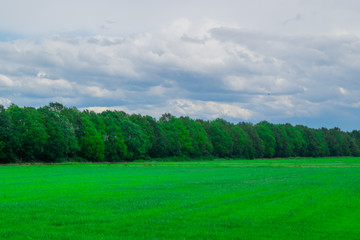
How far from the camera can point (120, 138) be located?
122688 mm

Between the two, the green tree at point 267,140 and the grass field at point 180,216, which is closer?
the grass field at point 180,216

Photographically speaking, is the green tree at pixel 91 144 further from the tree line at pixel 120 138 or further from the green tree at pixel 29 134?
the green tree at pixel 29 134

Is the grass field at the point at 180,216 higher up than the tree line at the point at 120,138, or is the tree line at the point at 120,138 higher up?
the tree line at the point at 120,138

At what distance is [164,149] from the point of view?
455ft

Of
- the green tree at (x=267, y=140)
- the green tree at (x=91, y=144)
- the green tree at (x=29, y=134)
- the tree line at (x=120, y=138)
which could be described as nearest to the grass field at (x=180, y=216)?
the green tree at (x=29, y=134)

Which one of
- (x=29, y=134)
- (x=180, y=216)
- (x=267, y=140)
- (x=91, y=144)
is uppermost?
(x=267, y=140)

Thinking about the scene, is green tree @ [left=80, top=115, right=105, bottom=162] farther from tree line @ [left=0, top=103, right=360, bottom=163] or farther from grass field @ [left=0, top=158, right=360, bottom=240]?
grass field @ [left=0, top=158, right=360, bottom=240]

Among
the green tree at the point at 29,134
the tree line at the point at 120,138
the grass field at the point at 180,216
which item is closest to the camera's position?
the grass field at the point at 180,216

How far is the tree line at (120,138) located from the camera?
96.2 m

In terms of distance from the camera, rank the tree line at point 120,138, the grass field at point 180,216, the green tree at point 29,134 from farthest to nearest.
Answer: the tree line at point 120,138 → the green tree at point 29,134 → the grass field at point 180,216

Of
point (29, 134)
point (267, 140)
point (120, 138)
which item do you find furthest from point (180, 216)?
point (267, 140)

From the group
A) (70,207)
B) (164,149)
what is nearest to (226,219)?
(70,207)

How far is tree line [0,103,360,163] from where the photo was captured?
9619cm

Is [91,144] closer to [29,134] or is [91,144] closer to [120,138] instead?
[120,138]
